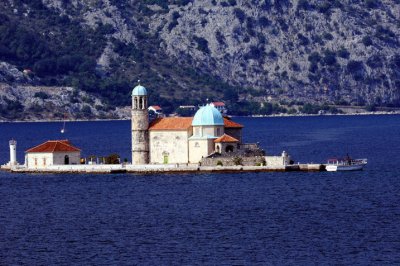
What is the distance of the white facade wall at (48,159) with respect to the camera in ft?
459

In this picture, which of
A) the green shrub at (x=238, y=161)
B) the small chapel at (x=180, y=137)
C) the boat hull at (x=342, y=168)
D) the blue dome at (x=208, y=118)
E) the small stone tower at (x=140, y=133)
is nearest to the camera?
the boat hull at (x=342, y=168)

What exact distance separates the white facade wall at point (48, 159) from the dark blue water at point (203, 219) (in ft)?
10.2

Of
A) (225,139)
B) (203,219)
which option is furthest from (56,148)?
(203,219)

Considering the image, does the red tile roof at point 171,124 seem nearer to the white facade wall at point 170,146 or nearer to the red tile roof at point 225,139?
the white facade wall at point 170,146

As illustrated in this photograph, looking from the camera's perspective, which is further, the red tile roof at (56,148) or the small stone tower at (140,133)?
the red tile roof at (56,148)

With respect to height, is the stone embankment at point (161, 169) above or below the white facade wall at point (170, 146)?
below

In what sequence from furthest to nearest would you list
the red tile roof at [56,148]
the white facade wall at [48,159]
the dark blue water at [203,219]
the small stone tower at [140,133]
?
the white facade wall at [48,159], the red tile roof at [56,148], the small stone tower at [140,133], the dark blue water at [203,219]

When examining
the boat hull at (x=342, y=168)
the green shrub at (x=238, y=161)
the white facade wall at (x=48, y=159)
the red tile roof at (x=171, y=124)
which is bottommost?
the boat hull at (x=342, y=168)

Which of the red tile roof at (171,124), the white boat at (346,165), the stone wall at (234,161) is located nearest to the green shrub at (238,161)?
the stone wall at (234,161)

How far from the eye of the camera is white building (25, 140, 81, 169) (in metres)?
140

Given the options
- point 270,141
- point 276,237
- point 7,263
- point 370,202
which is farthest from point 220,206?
point 270,141

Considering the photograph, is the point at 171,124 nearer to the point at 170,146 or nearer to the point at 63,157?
the point at 170,146

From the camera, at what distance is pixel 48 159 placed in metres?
140

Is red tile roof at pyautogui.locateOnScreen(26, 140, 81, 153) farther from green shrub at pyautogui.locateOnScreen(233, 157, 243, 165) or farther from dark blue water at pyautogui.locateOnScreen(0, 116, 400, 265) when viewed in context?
green shrub at pyautogui.locateOnScreen(233, 157, 243, 165)
